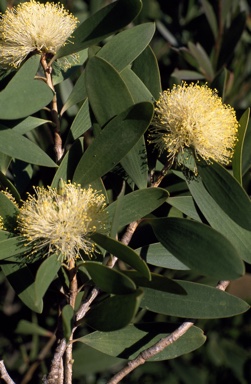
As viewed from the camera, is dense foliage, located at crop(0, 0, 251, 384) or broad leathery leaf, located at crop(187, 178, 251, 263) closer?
dense foliage, located at crop(0, 0, 251, 384)

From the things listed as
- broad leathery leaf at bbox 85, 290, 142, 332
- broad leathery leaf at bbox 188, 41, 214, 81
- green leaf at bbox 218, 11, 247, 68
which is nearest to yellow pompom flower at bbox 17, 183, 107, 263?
broad leathery leaf at bbox 85, 290, 142, 332

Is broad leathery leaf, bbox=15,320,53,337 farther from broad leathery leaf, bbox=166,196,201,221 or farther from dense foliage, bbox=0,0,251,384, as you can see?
broad leathery leaf, bbox=166,196,201,221

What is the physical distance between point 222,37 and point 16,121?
96cm

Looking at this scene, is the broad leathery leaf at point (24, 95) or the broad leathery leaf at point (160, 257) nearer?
the broad leathery leaf at point (24, 95)

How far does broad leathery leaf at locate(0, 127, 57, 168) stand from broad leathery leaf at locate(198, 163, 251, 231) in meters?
0.28

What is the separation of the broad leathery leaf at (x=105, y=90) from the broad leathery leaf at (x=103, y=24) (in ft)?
0.30

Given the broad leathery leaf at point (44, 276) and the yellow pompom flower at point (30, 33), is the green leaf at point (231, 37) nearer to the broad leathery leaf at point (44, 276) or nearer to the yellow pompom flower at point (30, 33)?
the yellow pompom flower at point (30, 33)

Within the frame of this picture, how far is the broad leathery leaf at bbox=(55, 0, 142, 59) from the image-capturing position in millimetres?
875

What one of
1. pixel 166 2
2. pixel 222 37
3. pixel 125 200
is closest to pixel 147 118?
pixel 125 200

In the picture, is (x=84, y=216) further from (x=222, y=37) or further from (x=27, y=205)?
(x=222, y=37)

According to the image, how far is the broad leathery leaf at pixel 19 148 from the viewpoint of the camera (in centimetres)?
87

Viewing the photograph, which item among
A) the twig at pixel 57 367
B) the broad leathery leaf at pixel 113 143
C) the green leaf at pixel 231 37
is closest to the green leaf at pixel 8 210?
the broad leathery leaf at pixel 113 143

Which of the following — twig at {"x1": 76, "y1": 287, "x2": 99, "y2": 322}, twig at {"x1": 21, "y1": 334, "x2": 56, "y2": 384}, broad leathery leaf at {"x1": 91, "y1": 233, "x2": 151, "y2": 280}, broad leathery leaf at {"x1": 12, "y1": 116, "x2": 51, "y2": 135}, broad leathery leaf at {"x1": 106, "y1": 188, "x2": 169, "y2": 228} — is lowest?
twig at {"x1": 21, "y1": 334, "x2": 56, "y2": 384}

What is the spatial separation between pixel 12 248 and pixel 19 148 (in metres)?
0.16
